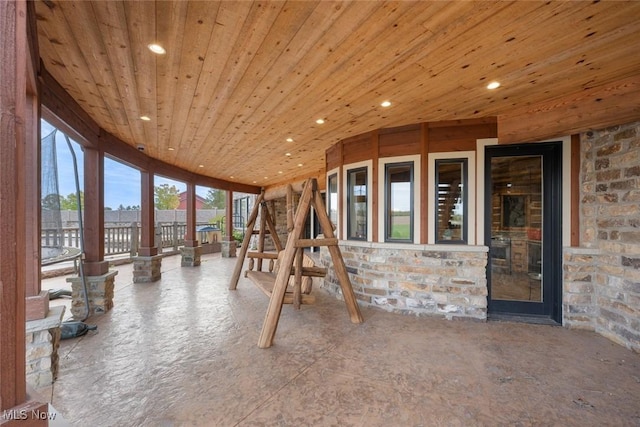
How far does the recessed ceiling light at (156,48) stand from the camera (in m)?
2.08

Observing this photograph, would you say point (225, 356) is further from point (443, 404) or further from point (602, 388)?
point (602, 388)

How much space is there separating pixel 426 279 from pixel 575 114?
2417 millimetres

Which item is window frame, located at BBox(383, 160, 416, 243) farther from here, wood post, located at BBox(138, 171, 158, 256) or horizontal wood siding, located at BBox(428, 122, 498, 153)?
wood post, located at BBox(138, 171, 158, 256)

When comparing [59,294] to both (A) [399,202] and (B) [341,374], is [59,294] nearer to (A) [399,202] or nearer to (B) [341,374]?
(B) [341,374]

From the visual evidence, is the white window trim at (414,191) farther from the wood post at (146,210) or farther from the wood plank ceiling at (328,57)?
the wood post at (146,210)

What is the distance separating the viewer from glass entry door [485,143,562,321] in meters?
3.66

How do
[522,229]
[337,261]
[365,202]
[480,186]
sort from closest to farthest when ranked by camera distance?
1. [337,261]
2. [480,186]
3. [522,229]
4. [365,202]

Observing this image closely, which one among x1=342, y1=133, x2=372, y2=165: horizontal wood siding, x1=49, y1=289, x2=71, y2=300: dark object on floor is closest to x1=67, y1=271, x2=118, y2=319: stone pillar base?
x1=49, y1=289, x2=71, y2=300: dark object on floor

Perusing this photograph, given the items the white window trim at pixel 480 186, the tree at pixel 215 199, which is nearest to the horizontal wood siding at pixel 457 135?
the white window trim at pixel 480 186

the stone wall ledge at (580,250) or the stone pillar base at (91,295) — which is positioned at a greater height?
the stone wall ledge at (580,250)

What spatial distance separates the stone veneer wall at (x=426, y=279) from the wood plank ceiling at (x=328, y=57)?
178 centimetres

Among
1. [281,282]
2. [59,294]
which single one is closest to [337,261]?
[281,282]

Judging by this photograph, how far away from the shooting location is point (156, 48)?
2.11 metres

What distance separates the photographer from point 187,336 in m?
3.24
